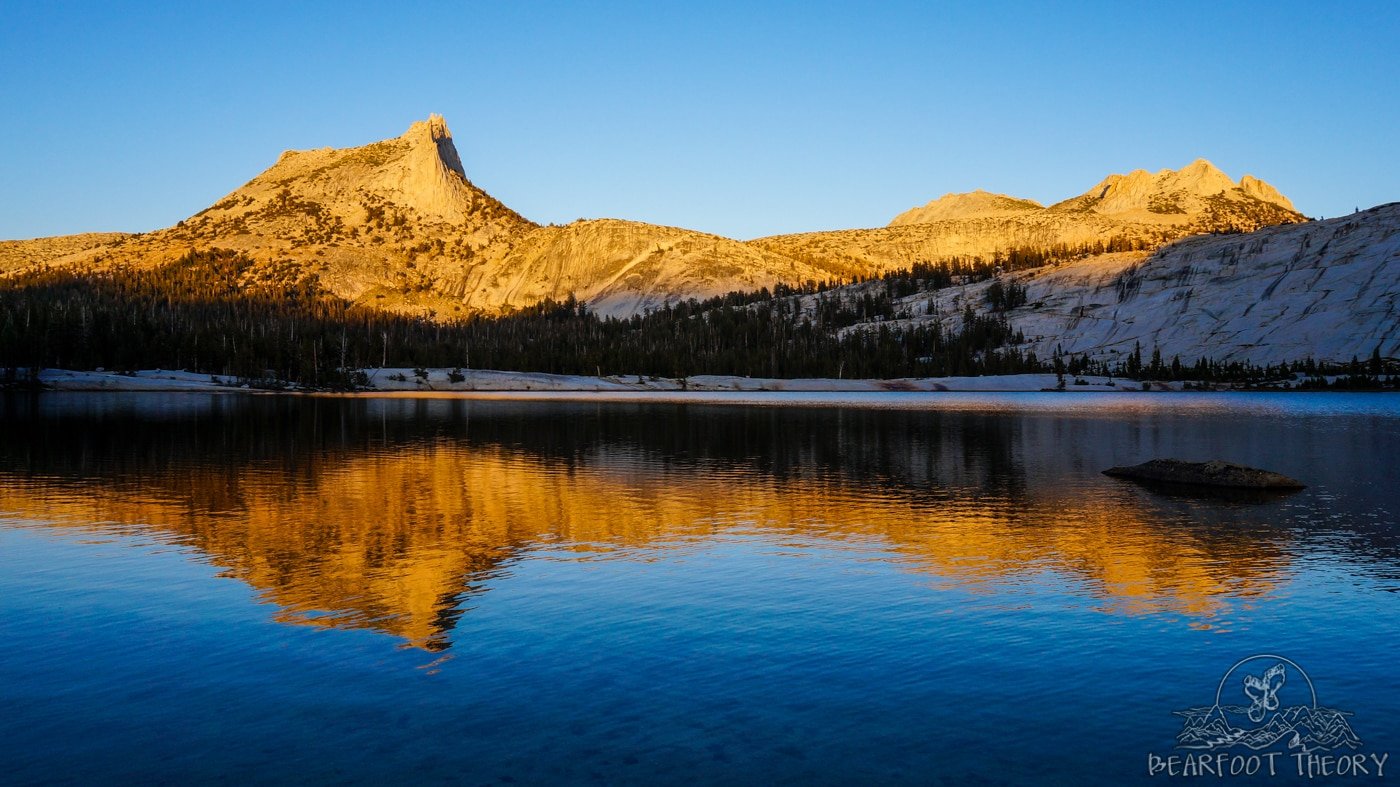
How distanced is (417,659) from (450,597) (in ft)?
17.0

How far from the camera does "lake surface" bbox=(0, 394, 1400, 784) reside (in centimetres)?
1479

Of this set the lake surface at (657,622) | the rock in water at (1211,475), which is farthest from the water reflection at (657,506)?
the rock in water at (1211,475)

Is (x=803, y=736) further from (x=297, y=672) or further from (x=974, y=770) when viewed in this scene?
(x=297, y=672)

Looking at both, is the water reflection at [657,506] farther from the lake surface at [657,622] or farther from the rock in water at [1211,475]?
the rock in water at [1211,475]

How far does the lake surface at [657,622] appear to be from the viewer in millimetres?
14789

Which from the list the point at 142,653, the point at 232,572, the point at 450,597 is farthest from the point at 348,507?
the point at 142,653

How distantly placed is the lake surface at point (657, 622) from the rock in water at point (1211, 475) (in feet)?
6.68

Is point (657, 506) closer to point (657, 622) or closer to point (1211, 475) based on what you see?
point (657, 622)

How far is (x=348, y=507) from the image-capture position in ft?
127

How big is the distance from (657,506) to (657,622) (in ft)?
→ 62.0

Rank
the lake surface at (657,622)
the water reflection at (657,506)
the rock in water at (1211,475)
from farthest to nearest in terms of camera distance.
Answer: the rock in water at (1211,475)
the water reflection at (657,506)
the lake surface at (657,622)

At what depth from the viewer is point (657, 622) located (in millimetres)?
21922

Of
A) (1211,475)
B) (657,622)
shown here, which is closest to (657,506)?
(657,622)

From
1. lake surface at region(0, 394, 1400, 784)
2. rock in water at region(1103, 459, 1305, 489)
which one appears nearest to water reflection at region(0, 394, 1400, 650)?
lake surface at region(0, 394, 1400, 784)
